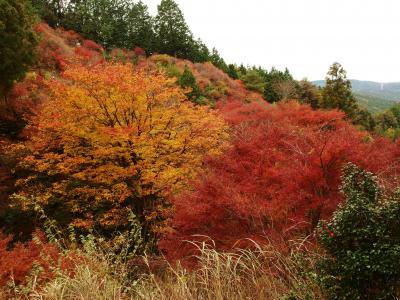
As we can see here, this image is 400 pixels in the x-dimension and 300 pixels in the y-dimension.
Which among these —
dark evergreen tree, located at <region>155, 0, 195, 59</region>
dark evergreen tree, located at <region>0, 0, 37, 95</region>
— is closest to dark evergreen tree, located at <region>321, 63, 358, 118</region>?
dark evergreen tree, located at <region>155, 0, 195, 59</region>

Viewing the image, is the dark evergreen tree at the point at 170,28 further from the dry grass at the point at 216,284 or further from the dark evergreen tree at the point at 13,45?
the dry grass at the point at 216,284

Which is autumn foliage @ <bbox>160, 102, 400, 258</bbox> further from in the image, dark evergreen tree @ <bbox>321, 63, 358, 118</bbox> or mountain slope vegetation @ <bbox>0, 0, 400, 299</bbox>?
dark evergreen tree @ <bbox>321, 63, 358, 118</bbox>

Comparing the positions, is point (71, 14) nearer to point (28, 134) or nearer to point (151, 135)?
point (28, 134)

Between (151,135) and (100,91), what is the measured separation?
8.22 feet

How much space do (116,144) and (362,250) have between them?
34.5 feet

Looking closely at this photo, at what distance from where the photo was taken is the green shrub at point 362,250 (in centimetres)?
397

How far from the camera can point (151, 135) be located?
44.7 feet

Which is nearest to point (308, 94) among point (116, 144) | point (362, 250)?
point (116, 144)

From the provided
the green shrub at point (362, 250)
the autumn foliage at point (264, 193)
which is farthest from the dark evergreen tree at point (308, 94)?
the green shrub at point (362, 250)

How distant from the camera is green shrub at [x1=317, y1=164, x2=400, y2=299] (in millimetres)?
3973

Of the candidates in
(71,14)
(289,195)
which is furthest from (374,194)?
(71,14)

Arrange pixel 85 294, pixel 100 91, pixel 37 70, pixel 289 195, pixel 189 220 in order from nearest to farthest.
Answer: pixel 85 294
pixel 289 195
pixel 189 220
pixel 100 91
pixel 37 70

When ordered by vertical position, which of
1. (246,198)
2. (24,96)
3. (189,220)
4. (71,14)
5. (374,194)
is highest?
(71,14)

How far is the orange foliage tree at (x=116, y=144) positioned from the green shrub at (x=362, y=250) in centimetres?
863
